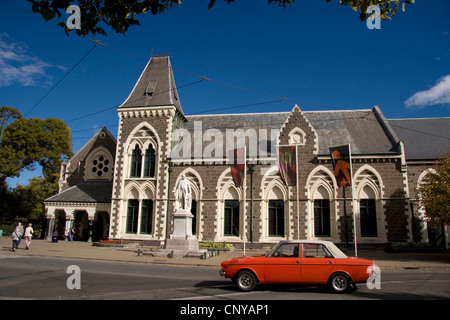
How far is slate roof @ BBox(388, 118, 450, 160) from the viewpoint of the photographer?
27234 mm

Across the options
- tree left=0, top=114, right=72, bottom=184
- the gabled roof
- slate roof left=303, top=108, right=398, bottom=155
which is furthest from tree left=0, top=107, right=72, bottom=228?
slate roof left=303, top=108, right=398, bottom=155

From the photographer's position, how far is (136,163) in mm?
29906

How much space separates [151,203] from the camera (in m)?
28.8

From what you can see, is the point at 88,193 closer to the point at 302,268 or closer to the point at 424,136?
the point at 302,268

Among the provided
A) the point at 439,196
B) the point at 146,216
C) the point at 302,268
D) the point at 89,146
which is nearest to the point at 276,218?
the point at 146,216

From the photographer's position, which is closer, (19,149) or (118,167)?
(118,167)

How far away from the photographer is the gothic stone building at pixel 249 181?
2533 centimetres

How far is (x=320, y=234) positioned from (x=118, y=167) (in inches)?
725

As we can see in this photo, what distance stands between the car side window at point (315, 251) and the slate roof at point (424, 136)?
21.4 meters

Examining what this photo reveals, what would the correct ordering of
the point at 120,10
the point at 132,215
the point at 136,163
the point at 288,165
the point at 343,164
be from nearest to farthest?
the point at 120,10 < the point at 288,165 < the point at 343,164 < the point at 132,215 < the point at 136,163

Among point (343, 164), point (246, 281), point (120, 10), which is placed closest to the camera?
point (120, 10)

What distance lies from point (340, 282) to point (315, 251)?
40.7 inches
